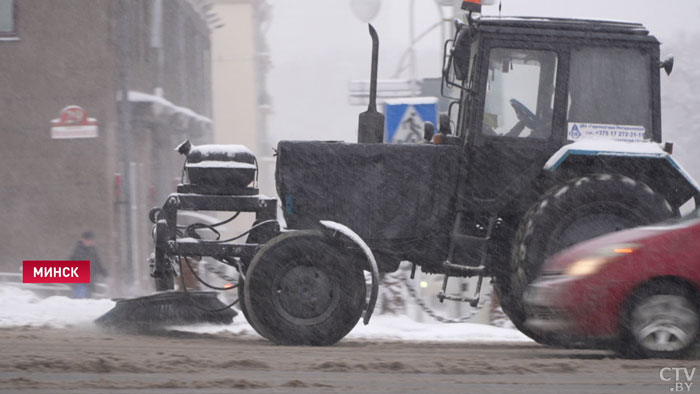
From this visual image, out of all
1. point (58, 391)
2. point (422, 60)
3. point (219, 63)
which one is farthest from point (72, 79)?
point (422, 60)

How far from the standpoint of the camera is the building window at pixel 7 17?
23.5 m

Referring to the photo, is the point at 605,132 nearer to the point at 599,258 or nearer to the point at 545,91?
the point at 545,91

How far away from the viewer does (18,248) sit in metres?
22.8

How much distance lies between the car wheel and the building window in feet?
61.5

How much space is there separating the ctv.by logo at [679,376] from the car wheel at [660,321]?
27.7 inches

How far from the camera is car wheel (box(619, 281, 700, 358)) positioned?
7746mm

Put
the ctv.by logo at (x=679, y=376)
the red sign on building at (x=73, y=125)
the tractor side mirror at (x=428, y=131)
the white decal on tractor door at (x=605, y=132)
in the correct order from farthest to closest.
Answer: the red sign on building at (x=73, y=125)
the tractor side mirror at (x=428, y=131)
the white decal on tractor door at (x=605, y=132)
the ctv.by logo at (x=679, y=376)

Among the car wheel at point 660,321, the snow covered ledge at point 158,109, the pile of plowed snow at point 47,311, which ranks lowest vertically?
the pile of plowed snow at point 47,311

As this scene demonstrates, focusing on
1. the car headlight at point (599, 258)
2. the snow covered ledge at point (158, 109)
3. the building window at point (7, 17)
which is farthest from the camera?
the snow covered ledge at point (158, 109)

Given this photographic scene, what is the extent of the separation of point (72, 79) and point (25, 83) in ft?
3.30

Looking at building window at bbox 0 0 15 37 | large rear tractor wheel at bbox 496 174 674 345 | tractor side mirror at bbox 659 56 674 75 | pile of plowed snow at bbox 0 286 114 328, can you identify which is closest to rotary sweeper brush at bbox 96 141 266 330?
pile of plowed snow at bbox 0 286 114 328

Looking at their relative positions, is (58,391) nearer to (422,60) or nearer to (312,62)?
(422,60)

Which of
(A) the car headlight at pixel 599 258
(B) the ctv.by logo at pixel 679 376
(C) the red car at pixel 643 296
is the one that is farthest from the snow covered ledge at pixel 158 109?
(B) the ctv.by logo at pixel 679 376

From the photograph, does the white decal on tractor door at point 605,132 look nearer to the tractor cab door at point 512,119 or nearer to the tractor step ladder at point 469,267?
the tractor cab door at point 512,119
